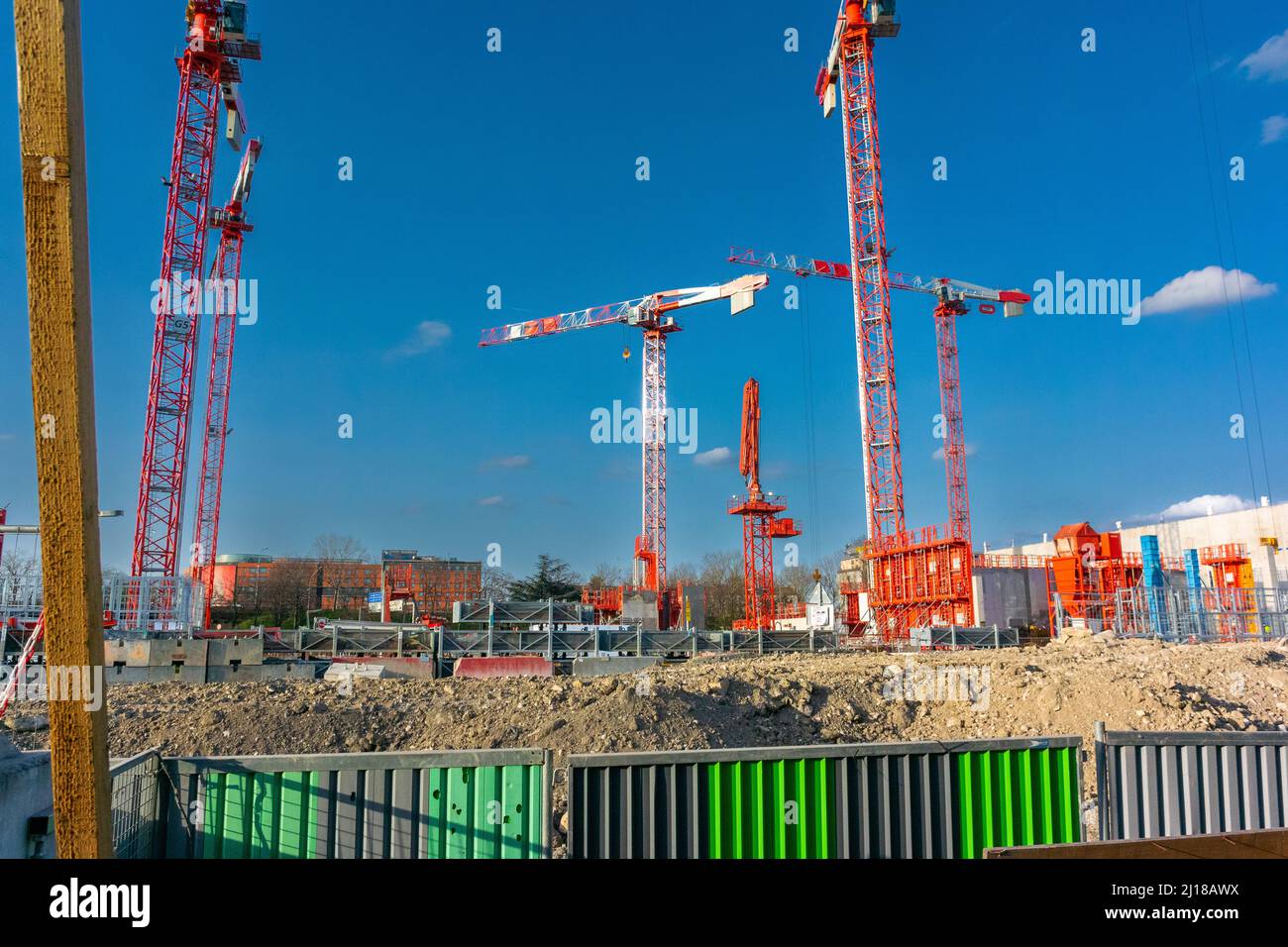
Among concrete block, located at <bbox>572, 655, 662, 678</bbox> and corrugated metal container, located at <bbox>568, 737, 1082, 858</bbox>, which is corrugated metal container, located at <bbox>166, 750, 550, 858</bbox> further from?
concrete block, located at <bbox>572, 655, 662, 678</bbox>

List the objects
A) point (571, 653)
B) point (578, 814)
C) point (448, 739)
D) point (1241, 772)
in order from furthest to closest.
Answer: point (571, 653)
point (448, 739)
point (1241, 772)
point (578, 814)

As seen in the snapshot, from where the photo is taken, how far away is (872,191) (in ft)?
187

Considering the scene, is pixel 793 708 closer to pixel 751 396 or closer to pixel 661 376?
pixel 751 396

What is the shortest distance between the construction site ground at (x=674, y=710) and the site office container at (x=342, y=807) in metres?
5.05

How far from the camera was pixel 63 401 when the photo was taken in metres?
2.19

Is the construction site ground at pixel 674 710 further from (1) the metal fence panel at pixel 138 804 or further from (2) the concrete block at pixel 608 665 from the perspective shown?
(1) the metal fence panel at pixel 138 804

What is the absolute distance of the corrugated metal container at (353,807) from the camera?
17.2ft

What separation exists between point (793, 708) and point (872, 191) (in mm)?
49580

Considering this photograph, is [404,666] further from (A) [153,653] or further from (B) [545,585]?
(B) [545,585]

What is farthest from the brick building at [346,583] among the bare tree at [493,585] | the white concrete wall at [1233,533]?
the white concrete wall at [1233,533]

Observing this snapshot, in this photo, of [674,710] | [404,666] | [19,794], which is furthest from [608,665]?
[19,794]

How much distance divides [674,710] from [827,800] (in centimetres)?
817
